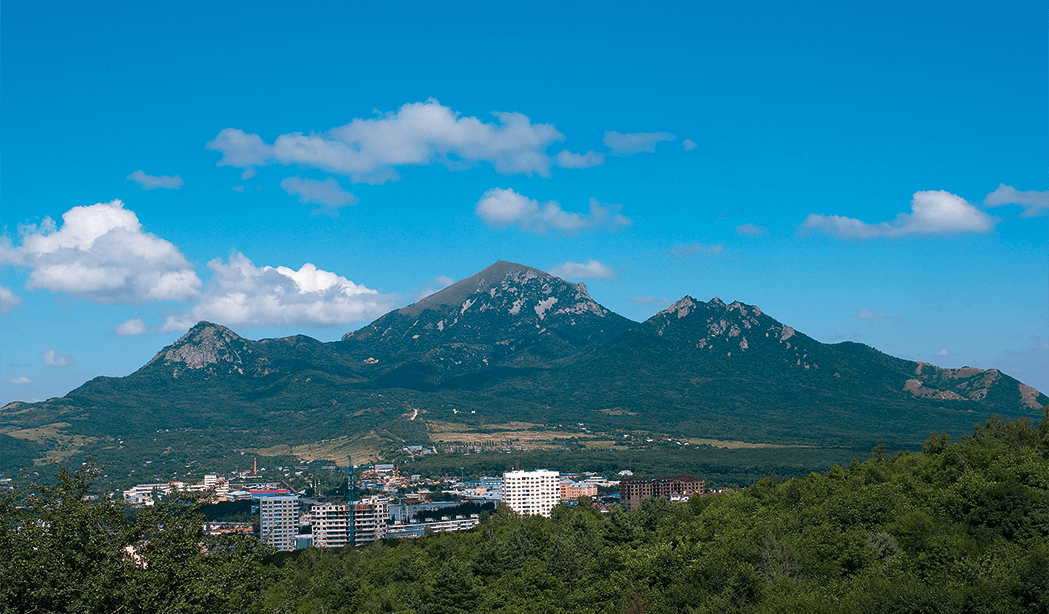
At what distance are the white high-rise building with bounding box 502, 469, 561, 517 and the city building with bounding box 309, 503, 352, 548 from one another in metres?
42.4

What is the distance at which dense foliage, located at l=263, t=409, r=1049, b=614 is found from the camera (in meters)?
38.0

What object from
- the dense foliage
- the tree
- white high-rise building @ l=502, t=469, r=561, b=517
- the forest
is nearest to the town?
white high-rise building @ l=502, t=469, r=561, b=517

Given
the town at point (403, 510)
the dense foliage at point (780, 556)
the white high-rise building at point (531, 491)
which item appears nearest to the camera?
the dense foliage at point (780, 556)

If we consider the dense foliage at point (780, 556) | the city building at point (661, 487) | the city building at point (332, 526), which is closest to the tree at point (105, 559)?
the dense foliage at point (780, 556)

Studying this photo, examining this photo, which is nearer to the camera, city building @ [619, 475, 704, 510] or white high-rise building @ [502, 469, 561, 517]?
city building @ [619, 475, 704, 510]

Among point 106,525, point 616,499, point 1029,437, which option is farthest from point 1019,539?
point 616,499

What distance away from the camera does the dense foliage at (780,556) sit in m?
38.0

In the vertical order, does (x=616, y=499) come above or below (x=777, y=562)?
below

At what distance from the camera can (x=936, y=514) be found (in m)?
49.9

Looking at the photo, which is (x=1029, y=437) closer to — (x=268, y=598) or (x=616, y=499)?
(x=268, y=598)

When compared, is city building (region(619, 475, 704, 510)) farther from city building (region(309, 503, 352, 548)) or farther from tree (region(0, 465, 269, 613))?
tree (region(0, 465, 269, 613))

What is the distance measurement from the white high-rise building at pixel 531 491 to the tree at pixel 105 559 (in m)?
166

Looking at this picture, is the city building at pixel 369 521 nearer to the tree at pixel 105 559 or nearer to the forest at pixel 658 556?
the forest at pixel 658 556

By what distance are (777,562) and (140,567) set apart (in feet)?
107
